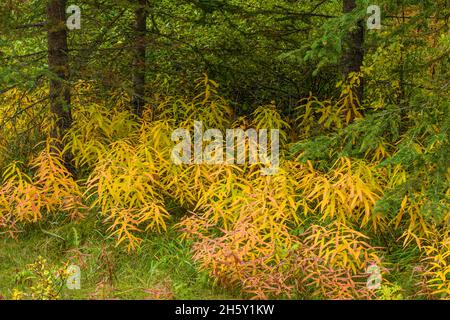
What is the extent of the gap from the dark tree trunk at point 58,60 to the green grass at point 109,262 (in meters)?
1.31

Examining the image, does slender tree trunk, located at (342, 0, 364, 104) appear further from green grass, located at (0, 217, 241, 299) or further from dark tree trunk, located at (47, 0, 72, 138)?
dark tree trunk, located at (47, 0, 72, 138)

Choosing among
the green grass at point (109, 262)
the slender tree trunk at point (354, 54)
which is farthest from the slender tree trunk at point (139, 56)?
the slender tree trunk at point (354, 54)

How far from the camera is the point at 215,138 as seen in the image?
7238mm

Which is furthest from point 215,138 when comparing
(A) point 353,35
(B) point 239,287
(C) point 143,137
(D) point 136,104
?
(B) point 239,287

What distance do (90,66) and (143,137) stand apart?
954mm

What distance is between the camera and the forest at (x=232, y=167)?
525cm

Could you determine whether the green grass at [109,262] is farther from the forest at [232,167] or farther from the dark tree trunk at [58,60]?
the dark tree trunk at [58,60]

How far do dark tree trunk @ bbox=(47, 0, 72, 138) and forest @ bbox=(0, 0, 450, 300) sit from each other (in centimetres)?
2

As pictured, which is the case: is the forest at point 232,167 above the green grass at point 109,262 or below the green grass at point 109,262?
above

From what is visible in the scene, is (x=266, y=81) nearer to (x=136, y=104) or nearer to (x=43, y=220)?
(x=136, y=104)

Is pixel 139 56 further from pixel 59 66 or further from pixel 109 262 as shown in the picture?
pixel 109 262

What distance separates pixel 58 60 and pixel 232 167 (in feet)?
7.23

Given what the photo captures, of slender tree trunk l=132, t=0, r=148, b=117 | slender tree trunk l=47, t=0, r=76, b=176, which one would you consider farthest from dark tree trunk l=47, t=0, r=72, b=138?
slender tree trunk l=132, t=0, r=148, b=117

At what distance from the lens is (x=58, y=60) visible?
707 centimetres
